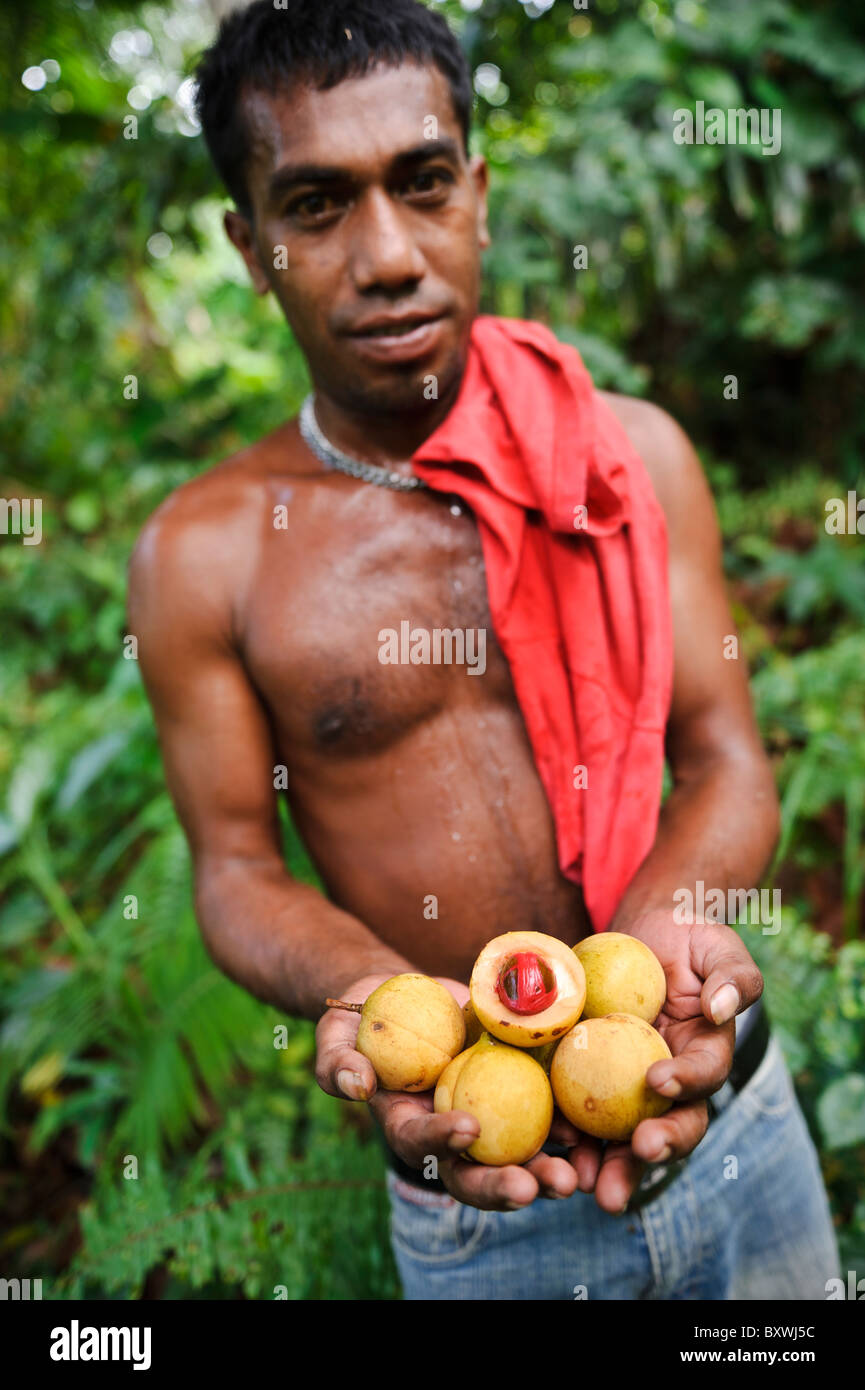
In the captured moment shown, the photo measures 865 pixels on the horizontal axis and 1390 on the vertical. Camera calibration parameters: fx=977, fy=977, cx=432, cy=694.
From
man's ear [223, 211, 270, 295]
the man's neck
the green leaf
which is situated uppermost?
man's ear [223, 211, 270, 295]

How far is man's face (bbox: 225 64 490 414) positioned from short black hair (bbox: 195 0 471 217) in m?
0.03

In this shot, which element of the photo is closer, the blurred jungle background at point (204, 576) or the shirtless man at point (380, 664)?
the shirtless man at point (380, 664)

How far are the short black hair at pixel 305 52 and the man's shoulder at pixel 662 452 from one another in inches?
23.8

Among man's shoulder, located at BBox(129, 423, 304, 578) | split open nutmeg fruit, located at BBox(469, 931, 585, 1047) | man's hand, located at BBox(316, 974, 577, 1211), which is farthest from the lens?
man's shoulder, located at BBox(129, 423, 304, 578)

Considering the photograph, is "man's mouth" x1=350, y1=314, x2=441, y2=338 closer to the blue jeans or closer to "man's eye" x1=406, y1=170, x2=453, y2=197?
"man's eye" x1=406, y1=170, x2=453, y2=197

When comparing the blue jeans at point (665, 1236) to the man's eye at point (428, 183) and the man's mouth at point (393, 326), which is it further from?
the man's eye at point (428, 183)

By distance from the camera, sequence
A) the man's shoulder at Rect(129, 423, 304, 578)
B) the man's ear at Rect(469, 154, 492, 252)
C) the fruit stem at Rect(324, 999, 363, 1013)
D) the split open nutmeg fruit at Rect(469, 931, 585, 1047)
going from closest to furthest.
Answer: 1. the split open nutmeg fruit at Rect(469, 931, 585, 1047)
2. the fruit stem at Rect(324, 999, 363, 1013)
3. the man's shoulder at Rect(129, 423, 304, 578)
4. the man's ear at Rect(469, 154, 492, 252)

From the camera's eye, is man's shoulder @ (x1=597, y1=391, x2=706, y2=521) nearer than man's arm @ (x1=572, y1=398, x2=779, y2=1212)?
No

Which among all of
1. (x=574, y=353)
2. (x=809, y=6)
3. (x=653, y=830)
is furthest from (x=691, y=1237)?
(x=809, y=6)

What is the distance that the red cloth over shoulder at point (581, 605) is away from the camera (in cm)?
169

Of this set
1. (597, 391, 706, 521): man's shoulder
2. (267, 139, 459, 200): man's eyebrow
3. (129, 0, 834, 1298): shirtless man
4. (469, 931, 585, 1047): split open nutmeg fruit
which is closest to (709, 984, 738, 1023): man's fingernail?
(469, 931, 585, 1047): split open nutmeg fruit

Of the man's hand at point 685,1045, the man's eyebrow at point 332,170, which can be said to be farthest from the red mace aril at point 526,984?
the man's eyebrow at point 332,170

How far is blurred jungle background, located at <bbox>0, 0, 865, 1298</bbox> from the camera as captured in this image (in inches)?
92.9

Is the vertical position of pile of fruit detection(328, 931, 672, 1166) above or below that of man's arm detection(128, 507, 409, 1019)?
below
